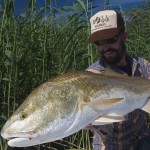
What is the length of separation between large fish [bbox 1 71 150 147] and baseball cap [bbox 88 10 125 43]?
64 cm

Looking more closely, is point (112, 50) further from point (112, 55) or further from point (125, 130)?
point (125, 130)

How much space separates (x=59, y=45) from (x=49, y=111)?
278 centimetres

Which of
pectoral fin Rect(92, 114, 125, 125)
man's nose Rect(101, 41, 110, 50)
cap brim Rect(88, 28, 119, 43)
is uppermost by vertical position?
cap brim Rect(88, 28, 119, 43)

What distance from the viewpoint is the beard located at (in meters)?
2.97

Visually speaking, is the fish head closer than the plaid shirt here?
Yes

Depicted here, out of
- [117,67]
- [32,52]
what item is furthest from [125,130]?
[32,52]

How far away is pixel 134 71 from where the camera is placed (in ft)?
10.0

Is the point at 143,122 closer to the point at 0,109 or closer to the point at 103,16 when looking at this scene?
the point at 103,16

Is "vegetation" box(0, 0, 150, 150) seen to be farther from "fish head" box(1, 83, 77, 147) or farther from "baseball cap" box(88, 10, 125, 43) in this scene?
"fish head" box(1, 83, 77, 147)

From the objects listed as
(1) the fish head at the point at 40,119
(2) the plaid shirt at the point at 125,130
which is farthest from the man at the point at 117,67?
(1) the fish head at the point at 40,119

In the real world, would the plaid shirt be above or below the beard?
below

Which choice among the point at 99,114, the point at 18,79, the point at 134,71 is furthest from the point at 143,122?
the point at 18,79

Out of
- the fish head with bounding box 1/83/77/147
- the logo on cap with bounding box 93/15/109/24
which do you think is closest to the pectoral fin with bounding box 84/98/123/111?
the fish head with bounding box 1/83/77/147

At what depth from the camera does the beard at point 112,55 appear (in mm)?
2967
